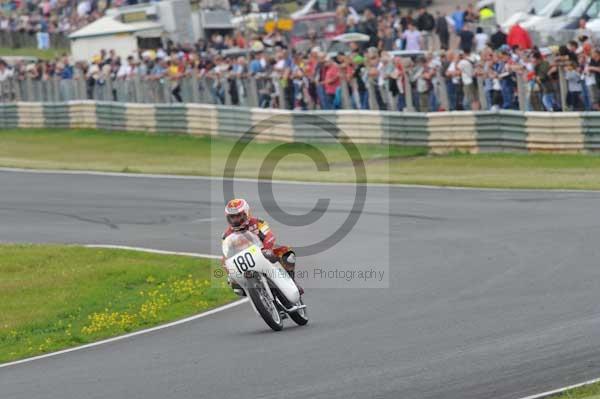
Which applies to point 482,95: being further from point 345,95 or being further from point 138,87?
point 138,87

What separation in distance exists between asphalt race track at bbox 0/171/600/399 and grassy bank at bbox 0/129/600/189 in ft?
6.91

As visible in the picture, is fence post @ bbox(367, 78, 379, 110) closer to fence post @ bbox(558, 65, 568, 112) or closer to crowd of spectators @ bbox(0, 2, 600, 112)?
crowd of spectators @ bbox(0, 2, 600, 112)

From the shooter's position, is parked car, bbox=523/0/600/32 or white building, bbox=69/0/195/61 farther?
white building, bbox=69/0/195/61

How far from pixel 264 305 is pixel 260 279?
0.26 metres

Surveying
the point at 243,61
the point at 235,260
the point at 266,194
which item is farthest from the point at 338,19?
the point at 235,260

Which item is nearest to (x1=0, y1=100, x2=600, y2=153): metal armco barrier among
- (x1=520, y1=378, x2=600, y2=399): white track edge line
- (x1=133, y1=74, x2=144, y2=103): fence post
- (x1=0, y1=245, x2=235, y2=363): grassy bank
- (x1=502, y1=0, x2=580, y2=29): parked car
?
(x1=133, y1=74, x2=144, y2=103): fence post

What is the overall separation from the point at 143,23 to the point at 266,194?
69.8 ft

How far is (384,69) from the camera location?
2892 centimetres

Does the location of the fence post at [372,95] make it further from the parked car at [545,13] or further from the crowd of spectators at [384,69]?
the parked car at [545,13]

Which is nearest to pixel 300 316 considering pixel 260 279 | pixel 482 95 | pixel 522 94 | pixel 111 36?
pixel 260 279

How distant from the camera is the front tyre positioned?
40.9 ft

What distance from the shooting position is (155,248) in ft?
62.0

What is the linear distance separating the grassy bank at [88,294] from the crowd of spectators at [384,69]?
10975mm

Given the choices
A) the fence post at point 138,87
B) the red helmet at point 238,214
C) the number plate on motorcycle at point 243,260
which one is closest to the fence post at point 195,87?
the fence post at point 138,87
